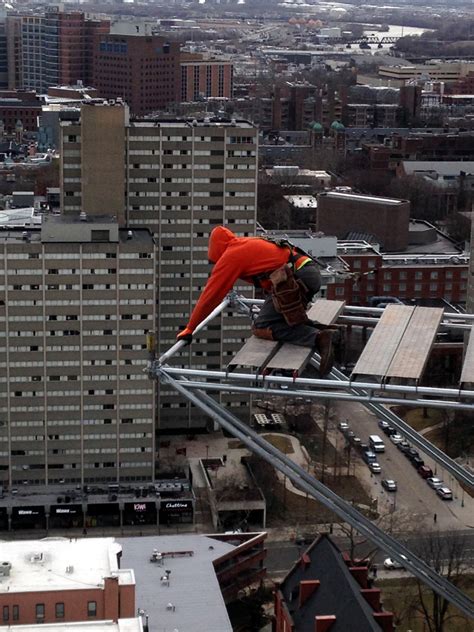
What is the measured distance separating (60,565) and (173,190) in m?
19.3

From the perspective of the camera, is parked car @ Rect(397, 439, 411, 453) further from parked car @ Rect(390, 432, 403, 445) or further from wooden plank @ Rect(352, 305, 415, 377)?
wooden plank @ Rect(352, 305, 415, 377)

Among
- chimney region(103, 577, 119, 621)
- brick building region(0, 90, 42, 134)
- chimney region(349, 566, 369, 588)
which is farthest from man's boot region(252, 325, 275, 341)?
brick building region(0, 90, 42, 134)

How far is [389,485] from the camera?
36.2 metres

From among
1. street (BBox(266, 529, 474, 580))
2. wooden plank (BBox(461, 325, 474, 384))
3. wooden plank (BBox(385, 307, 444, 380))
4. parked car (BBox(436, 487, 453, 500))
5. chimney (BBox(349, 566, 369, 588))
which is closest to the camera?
wooden plank (BBox(461, 325, 474, 384))

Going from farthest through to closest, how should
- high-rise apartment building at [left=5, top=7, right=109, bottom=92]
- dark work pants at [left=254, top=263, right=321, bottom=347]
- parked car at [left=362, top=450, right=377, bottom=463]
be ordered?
1. high-rise apartment building at [left=5, top=7, right=109, bottom=92]
2. parked car at [left=362, top=450, right=377, bottom=463]
3. dark work pants at [left=254, top=263, right=321, bottom=347]

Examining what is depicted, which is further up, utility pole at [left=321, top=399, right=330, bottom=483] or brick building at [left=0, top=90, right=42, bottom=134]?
brick building at [left=0, top=90, right=42, bottom=134]

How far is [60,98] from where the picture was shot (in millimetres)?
100938

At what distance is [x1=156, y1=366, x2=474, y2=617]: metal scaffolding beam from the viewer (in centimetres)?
1498

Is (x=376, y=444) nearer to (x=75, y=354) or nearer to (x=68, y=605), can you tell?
(x=75, y=354)

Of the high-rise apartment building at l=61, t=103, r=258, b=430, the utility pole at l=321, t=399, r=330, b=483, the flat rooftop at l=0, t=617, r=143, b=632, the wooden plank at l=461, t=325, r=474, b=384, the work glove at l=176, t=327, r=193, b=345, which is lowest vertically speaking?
the utility pole at l=321, t=399, r=330, b=483

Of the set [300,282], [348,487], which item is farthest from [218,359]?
[300,282]

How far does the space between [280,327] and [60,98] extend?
86668mm

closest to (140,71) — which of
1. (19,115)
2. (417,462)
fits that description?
(19,115)

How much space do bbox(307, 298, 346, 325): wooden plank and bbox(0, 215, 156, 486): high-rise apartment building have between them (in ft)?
57.2
